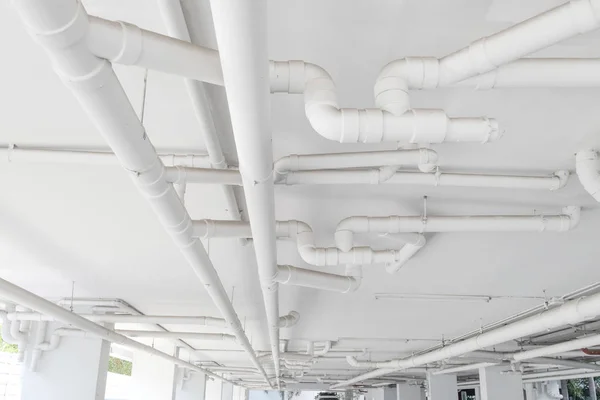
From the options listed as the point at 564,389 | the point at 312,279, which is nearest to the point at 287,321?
the point at 312,279

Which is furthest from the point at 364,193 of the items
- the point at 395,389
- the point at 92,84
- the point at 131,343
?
the point at 395,389

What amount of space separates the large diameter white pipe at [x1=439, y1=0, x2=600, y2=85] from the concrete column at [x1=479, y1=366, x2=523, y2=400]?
11096 mm

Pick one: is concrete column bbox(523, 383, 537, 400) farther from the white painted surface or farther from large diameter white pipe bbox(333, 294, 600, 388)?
the white painted surface

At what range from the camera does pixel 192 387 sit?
1748cm

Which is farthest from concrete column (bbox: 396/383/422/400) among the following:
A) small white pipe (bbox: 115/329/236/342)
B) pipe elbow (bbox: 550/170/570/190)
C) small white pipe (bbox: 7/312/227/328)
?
pipe elbow (bbox: 550/170/570/190)

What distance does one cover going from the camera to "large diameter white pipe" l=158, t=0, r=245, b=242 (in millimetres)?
2086

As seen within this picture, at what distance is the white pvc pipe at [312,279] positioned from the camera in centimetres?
418

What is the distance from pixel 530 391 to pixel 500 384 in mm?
6377

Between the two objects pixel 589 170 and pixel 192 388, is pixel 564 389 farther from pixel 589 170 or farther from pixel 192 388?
pixel 589 170


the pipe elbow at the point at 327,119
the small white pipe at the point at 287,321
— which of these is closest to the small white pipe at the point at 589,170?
the pipe elbow at the point at 327,119

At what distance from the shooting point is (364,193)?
13.5 feet

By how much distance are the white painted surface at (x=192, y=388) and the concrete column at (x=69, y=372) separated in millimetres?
9686

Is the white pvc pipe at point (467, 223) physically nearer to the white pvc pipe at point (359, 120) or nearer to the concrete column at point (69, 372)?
the white pvc pipe at point (359, 120)

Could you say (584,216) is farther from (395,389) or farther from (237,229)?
(395,389)
